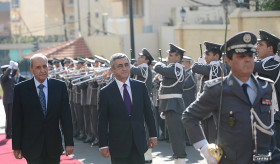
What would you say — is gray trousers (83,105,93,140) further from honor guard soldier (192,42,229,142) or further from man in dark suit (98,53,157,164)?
man in dark suit (98,53,157,164)

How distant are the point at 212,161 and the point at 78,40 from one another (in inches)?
1205

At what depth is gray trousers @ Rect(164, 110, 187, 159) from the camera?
34.8ft

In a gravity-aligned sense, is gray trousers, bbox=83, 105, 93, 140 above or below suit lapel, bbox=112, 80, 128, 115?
below

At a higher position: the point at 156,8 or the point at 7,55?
the point at 156,8

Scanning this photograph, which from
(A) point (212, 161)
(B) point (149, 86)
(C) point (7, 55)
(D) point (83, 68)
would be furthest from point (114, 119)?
(C) point (7, 55)

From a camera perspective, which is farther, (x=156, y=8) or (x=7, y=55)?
(x=7, y=55)

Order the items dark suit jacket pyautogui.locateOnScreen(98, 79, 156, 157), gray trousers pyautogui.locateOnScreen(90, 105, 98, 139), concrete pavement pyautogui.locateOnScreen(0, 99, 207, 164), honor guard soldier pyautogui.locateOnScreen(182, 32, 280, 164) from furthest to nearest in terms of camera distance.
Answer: gray trousers pyautogui.locateOnScreen(90, 105, 98, 139) → concrete pavement pyautogui.locateOnScreen(0, 99, 207, 164) → dark suit jacket pyautogui.locateOnScreen(98, 79, 156, 157) → honor guard soldier pyautogui.locateOnScreen(182, 32, 280, 164)

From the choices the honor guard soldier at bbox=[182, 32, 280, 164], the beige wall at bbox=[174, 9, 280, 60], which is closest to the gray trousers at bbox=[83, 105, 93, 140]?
the beige wall at bbox=[174, 9, 280, 60]

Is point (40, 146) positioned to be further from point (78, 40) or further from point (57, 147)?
point (78, 40)

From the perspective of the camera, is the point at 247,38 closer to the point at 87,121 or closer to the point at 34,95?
the point at 34,95

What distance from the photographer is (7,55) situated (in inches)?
2468

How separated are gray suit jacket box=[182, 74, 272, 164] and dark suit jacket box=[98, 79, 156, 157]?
7.11 feet

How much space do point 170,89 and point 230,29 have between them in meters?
8.45

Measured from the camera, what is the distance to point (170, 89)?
11.1 metres
